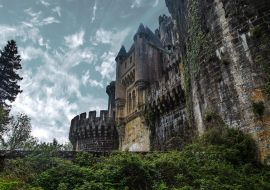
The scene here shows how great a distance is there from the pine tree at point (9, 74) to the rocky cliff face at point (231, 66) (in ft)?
58.1

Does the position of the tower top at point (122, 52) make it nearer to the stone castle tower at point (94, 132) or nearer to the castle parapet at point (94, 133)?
the stone castle tower at point (94, 132)

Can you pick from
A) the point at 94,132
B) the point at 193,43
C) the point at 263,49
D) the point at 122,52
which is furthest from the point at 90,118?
the point at 263,49

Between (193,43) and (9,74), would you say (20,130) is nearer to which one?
(9,74)

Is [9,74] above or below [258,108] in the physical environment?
above

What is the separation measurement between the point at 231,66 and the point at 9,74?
21.4 m

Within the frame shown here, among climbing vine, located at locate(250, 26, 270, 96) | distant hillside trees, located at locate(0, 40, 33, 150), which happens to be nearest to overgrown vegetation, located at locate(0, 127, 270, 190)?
climbing vine, located at locate(250, 26, 270, 96)

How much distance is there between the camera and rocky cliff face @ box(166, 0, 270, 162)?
10887 millimetres

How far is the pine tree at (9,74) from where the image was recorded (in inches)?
1017

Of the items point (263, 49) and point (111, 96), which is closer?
point (263, 49)

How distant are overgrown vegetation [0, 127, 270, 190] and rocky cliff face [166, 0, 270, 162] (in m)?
1.04

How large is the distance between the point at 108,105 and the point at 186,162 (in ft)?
84.8

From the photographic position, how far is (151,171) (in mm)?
9047

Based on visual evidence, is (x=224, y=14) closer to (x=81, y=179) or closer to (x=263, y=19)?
(x=263, y=19)

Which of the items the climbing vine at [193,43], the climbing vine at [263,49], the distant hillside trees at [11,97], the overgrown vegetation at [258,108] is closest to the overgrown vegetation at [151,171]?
the overgrown vegetation at [258,108]
